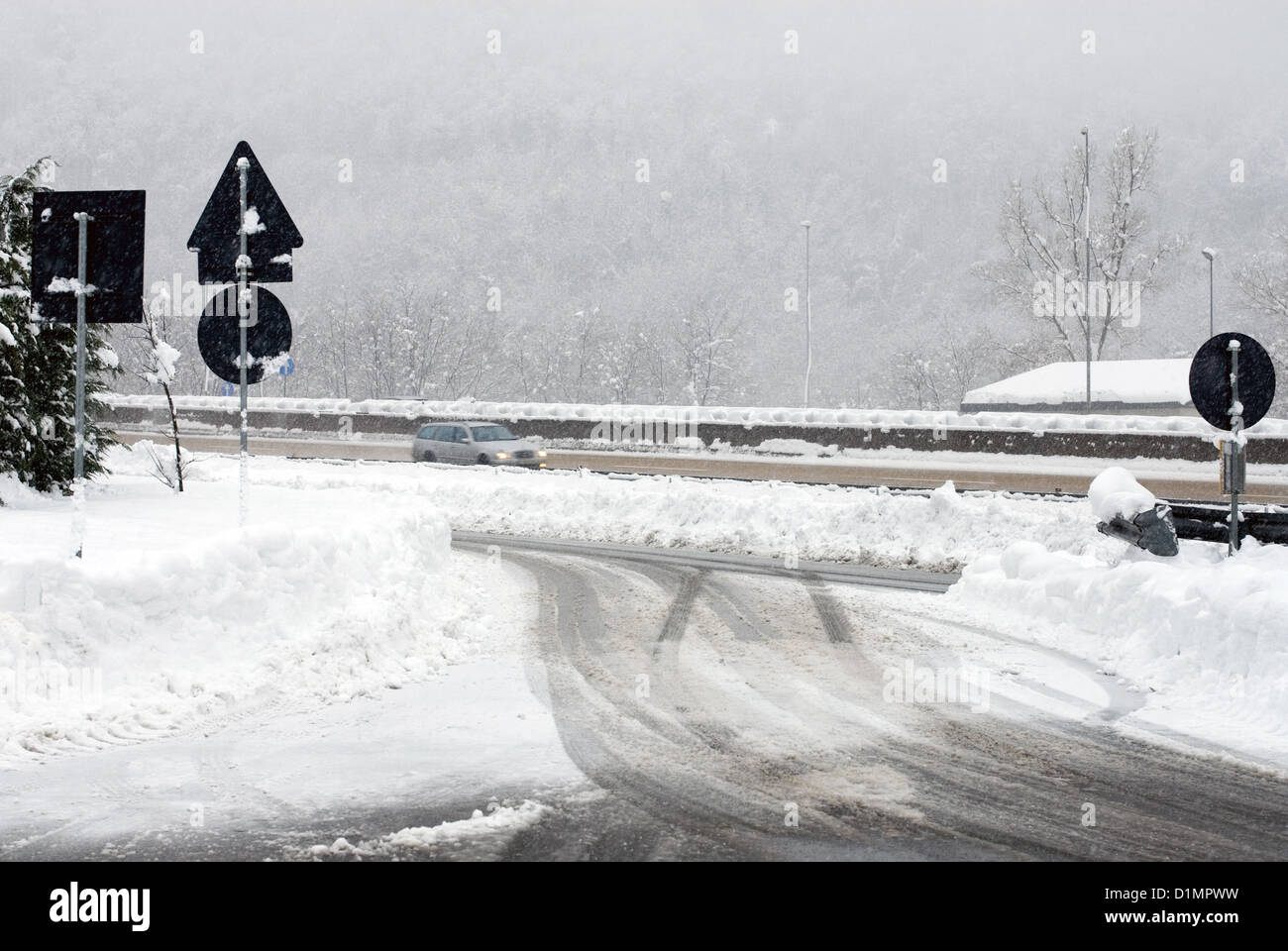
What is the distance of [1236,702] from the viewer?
28.0 feet

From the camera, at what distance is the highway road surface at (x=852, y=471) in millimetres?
28031

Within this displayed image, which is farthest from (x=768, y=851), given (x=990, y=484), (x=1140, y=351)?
(x=1140, y=351)

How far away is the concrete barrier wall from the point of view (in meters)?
32.4

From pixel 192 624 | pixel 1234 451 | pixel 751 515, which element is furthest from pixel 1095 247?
pixel 192 624

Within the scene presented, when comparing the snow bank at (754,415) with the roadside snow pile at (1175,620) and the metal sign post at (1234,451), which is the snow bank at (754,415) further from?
the roadside snow pile at (1175,620)

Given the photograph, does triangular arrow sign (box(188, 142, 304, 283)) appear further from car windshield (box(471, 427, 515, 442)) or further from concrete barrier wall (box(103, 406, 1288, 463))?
concrete barrier wall (box(103, 406, 1288, 463))

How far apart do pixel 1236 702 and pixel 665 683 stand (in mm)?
4322

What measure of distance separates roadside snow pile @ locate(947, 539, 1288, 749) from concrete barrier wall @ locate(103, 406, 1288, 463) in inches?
845

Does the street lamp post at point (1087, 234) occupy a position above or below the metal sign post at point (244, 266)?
above

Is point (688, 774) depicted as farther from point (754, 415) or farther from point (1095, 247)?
point (1095, 247)

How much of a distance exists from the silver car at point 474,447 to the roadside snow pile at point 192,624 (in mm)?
19769

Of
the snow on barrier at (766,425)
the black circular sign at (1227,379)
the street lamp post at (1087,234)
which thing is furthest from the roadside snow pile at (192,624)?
the street lamp post at (1087,234)
